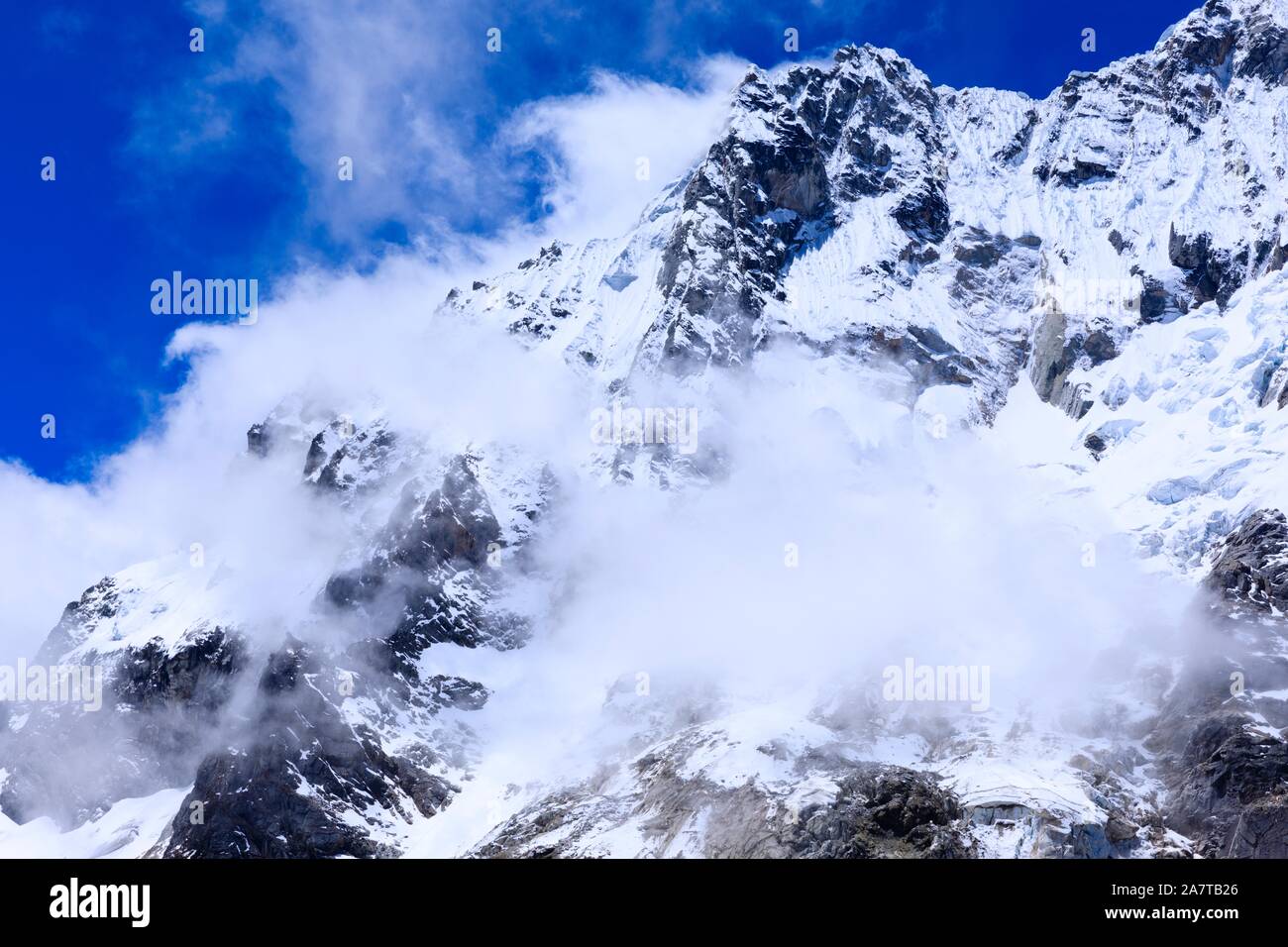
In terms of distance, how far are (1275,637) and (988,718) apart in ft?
113

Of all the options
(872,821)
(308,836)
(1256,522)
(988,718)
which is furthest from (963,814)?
(308,836)

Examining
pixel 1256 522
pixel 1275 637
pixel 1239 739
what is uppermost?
pixel 1256 522

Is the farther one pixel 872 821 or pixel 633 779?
pixel 633 779

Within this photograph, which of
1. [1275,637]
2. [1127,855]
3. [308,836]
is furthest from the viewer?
[308,836]

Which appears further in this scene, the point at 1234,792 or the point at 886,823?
the point at 886,823

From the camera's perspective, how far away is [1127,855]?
133875 millimetres

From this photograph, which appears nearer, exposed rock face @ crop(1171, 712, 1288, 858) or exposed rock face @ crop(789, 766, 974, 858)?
exposed rock face @ crop(1171, 712, 1288, 858)

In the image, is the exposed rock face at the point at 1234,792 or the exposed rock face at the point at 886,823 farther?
the exposed rock face at the point at 886,823

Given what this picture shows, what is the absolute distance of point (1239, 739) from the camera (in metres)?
143
